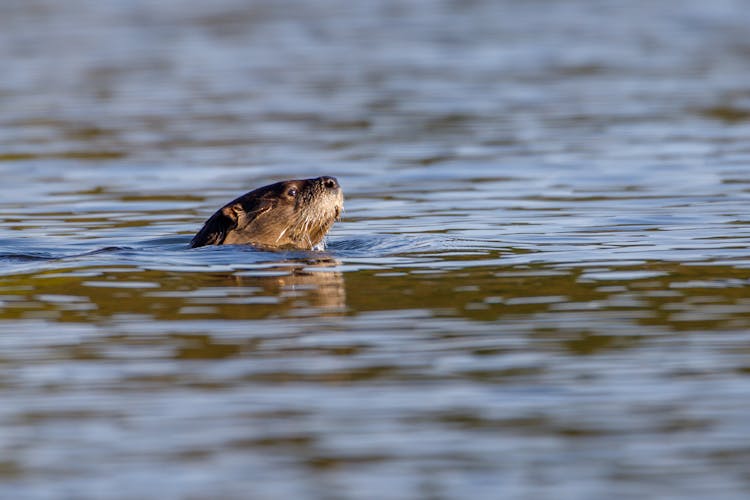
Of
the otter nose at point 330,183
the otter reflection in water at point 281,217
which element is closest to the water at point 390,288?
the otter reflection in water at point 281,217

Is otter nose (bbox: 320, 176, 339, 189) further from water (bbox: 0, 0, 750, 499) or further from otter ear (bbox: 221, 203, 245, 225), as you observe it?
otter ear (bbox: 221, 203, 245, 225)

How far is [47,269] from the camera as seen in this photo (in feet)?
37.6

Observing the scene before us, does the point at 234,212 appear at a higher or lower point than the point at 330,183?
lower

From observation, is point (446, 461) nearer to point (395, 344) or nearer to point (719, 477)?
point (719, 477)

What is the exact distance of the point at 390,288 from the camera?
10.3 metres

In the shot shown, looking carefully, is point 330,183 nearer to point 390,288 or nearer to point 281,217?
point 281,217

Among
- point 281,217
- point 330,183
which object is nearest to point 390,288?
point 330,183

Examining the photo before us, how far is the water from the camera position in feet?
21.4

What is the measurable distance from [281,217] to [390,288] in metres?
2.61

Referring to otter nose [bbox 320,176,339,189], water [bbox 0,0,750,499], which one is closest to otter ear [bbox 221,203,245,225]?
water [bbox 0,0,750,499]

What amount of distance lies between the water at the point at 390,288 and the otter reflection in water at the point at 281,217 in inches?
14.5

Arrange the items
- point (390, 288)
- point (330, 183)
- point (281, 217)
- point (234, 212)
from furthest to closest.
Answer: point (281, 217), point (234, 212), point (330, 183), point (390, 288)

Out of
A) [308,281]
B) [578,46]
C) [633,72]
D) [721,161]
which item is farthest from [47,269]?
[578,46]

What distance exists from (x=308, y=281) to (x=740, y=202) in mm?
4760
